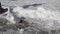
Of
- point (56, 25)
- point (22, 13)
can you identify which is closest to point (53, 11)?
point (56, 25)

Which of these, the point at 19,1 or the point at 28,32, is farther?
the point at 19,1

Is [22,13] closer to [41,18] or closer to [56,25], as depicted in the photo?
[41,18]

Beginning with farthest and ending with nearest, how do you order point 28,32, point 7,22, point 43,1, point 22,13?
point 43,1
point 22,13
point 7,22
point 28,32

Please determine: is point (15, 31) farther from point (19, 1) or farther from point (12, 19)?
point (19, 1)

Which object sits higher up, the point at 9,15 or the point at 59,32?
the point at 9,15

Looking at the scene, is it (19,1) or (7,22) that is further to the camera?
(19,1)

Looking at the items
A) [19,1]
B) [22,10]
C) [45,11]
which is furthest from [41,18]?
[19,1]

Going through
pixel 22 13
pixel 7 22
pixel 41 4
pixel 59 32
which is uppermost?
pixel 41 4

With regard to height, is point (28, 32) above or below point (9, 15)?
below

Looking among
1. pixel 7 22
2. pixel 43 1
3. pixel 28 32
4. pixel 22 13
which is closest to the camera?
pixel 28 32
